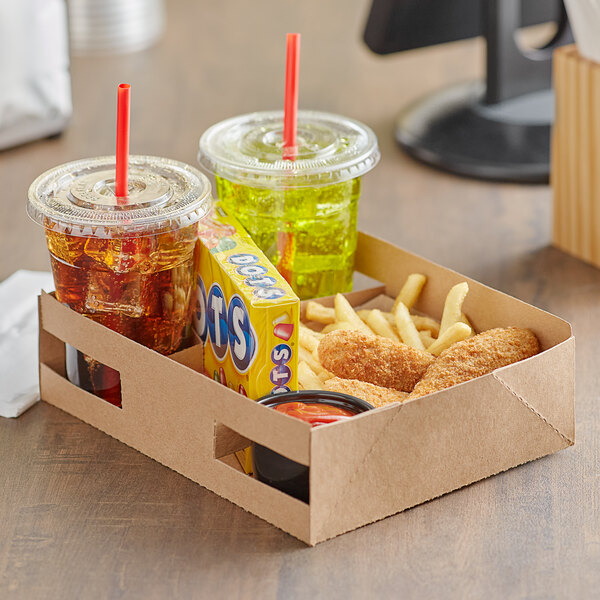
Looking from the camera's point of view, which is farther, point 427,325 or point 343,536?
point 427,325

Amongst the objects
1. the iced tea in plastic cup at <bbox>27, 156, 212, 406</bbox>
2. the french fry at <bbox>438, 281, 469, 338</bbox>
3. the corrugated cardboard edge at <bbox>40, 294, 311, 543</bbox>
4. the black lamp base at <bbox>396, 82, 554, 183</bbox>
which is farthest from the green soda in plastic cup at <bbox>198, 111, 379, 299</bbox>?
the black lamp base at <bbox>396, 82, 554, 183</bbox>

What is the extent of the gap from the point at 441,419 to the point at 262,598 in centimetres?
27

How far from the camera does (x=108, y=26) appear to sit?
9.81 feet

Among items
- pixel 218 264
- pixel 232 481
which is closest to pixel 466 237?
pixel 218 264

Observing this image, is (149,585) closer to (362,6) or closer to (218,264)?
(218,264)

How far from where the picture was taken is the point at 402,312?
1418mm

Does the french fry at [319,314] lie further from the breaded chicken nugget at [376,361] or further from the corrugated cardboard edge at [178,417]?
the corrugated cardboard edge at [178,417]

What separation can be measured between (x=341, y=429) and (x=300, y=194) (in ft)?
1.60

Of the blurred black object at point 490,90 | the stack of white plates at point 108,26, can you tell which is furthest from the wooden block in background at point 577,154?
the stack of white plates at point 108,26

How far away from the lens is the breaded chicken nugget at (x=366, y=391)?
1.23 meters

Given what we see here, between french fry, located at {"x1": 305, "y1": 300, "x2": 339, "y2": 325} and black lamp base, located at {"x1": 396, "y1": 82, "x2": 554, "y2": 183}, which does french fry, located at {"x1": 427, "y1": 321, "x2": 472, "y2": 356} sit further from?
black lamp base, located at {"x1": 396, "y1": 82, "x2": 554, "y2": 183}

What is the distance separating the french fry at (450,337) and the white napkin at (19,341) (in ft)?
1.81

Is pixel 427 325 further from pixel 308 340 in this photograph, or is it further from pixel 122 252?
pixel 122 252

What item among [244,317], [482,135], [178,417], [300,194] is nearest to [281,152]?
[300,194]
